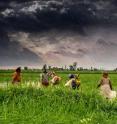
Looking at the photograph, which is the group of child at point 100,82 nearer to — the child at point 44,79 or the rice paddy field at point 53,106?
the child at point 44,79

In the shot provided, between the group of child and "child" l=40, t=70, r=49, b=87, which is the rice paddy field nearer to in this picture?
the group of child

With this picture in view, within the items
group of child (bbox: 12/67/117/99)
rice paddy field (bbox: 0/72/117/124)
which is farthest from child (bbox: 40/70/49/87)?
rice paddy field (bbox: 0/72/117/124)

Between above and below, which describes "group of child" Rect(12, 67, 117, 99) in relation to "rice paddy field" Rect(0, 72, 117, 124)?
above

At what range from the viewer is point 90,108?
52.7 ft

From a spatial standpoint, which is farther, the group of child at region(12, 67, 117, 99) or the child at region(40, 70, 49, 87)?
the child at region(40, 70, 49, 87)

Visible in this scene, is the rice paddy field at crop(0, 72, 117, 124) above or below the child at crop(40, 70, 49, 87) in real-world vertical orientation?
below

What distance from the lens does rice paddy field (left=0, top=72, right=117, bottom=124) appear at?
1422 cm

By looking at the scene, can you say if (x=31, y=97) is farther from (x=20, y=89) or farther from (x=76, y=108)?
(x=76, y=108)

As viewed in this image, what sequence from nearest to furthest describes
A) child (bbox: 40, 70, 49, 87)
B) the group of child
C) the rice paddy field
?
the rice paddy field, the group of child, child (bbox: 40, 70, 49, 87)

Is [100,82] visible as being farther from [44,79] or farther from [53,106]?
[53,106]

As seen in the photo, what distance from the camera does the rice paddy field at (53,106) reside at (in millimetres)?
14219

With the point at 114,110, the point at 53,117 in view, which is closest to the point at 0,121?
the point at 53,117

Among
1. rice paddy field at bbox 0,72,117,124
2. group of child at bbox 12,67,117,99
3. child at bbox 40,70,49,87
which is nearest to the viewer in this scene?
rice paddy field at bbox 0,72,117,124

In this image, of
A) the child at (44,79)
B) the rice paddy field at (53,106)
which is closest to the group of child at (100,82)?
the child at (44,79)
